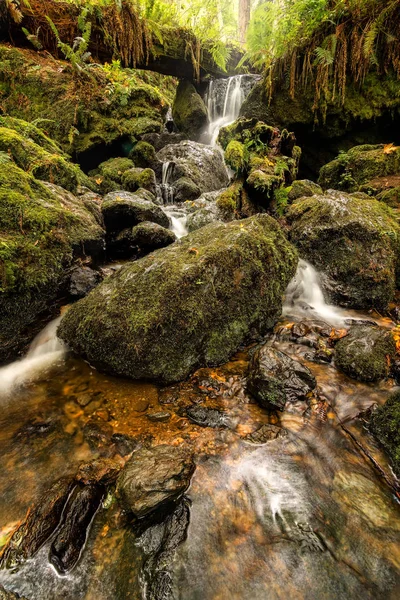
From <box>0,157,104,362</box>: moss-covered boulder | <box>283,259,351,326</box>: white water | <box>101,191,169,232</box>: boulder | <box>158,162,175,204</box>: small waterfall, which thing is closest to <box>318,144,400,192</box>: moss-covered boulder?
<box>283,259,351,326</box>: white water

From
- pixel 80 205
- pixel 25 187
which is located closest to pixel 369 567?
pixel 25 187

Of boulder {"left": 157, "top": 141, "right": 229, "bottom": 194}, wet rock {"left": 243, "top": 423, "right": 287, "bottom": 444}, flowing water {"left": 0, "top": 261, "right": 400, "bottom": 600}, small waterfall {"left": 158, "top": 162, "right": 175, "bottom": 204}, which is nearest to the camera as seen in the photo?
flowing water {"left": 0, "top": 261, "right": 400, "bottom": 600}

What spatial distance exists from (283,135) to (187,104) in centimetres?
678

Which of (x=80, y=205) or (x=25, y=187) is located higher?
(x=25, y=187)

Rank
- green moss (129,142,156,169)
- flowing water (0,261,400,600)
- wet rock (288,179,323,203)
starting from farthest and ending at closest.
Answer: green moss (129,142,156,169) < wet rock (288,179,323,203) < flowing water (0,261,400,600)

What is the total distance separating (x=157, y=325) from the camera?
3.16 metres

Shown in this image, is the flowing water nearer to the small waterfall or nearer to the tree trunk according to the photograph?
the small waterfall

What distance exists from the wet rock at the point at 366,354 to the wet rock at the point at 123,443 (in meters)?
2.65

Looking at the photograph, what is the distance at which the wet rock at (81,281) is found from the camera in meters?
4.18

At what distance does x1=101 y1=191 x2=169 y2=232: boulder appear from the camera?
18.7 feet

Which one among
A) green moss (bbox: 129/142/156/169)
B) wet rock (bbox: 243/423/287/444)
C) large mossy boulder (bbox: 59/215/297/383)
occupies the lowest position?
wet rock (bbox: 243/423/287/444)

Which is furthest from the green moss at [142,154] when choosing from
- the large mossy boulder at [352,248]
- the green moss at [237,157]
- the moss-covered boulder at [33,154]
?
the large mossy boulder at [352,248]

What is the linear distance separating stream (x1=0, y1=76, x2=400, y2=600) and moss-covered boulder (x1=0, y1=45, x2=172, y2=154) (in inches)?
296

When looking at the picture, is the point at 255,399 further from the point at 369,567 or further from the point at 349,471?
the point at 369,567
